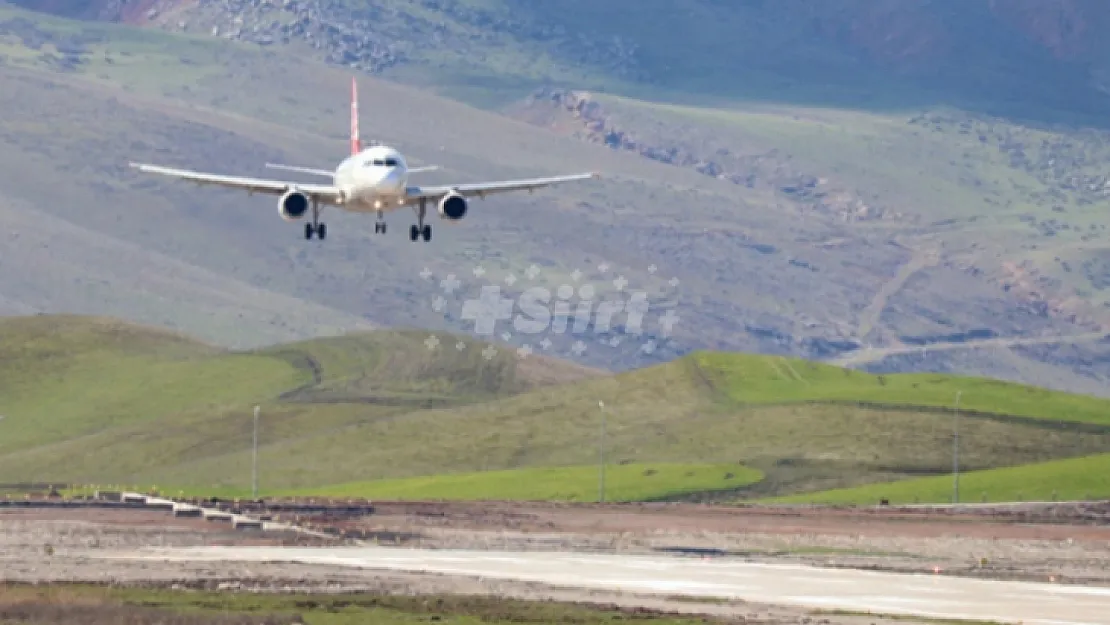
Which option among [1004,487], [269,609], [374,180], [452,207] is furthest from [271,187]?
[1004,487]

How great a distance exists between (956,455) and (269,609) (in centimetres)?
9172

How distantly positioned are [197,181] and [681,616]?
141 ft

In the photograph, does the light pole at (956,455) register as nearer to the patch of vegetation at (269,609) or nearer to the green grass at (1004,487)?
the green grass at (1004,487)

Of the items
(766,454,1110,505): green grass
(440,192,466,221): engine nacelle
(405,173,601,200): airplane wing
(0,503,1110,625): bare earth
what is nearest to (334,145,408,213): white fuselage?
(405,173,601,200): airplane wing

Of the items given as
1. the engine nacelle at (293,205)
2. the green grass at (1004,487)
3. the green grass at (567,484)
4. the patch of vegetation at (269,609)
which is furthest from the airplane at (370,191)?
the green grass at (1004,487)

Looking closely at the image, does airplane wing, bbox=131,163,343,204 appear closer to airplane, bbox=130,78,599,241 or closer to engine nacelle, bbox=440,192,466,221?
airplane, bbox=130,78,599,241

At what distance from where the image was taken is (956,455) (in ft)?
520

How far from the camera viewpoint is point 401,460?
198m

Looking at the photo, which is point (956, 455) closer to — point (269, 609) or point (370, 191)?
point (370, 191)

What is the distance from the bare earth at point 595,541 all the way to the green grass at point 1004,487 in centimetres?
1964

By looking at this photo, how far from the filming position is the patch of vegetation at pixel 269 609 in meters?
68.9

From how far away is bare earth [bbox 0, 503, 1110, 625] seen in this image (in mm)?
82188

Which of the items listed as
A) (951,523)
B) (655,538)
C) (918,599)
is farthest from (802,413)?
(918,599)

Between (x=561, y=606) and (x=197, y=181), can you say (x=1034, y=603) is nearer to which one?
(x=561, y=606)
